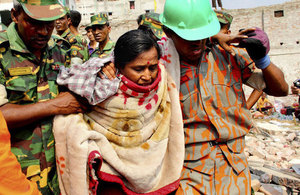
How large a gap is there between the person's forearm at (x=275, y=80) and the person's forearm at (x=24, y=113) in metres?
Answer: 1.53

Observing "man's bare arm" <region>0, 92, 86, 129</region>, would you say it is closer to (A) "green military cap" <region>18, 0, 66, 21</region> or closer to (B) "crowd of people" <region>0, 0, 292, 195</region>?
(B) "crowd of people" <region>0, 0, 292, 195</region>

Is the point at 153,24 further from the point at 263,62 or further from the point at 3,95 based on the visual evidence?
the point at 3,95

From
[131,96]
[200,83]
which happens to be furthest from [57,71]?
[200,83]

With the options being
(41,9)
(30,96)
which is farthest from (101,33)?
(30,96)

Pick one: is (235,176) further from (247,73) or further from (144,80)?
(144,80)

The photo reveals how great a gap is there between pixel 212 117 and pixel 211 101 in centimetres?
13

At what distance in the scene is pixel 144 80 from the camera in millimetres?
1617

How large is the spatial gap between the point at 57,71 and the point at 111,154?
0.77 metres

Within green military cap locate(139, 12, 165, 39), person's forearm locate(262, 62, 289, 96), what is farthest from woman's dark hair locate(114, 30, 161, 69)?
green military cap locate(139, 12, 165, 39)

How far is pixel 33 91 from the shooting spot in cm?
171

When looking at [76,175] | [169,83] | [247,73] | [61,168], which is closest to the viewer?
Result: [76,175]

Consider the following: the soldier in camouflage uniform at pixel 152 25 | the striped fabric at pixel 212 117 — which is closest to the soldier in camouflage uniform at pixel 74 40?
the soldier in camouflage uniform at pixel 152 25

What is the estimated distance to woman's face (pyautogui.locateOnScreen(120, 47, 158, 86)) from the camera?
1618mm

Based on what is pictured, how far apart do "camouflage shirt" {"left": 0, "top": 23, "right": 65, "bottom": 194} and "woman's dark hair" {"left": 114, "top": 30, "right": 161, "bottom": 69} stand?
0.52 metres
